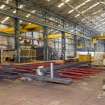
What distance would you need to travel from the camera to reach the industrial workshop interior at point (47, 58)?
15.8ft

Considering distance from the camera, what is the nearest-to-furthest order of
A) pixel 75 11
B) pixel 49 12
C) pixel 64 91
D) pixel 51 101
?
pixel 51 101 < pixel 64 91 < pixel 49 12 < pixel 75 11

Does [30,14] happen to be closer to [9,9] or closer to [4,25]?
[9,9]

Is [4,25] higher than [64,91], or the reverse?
[4,25]

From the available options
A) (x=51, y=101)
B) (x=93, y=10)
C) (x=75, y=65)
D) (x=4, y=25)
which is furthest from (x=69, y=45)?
(x=51, y=101)

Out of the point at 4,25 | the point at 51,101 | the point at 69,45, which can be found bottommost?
the point at 51,101

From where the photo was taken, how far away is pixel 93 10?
18.1 metres

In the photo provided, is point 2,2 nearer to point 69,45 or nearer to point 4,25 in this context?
point 4,25

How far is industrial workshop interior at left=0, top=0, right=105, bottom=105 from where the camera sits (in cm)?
481

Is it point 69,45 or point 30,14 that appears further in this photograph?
point 69,45

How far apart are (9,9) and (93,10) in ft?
31.5

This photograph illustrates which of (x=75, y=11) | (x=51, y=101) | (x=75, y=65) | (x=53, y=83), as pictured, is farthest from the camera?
(x=75, y=11)

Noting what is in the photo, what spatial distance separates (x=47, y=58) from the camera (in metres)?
14.7

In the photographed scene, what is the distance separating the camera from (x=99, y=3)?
16.4 meters

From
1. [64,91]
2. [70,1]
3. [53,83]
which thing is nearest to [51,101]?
[64,91]
